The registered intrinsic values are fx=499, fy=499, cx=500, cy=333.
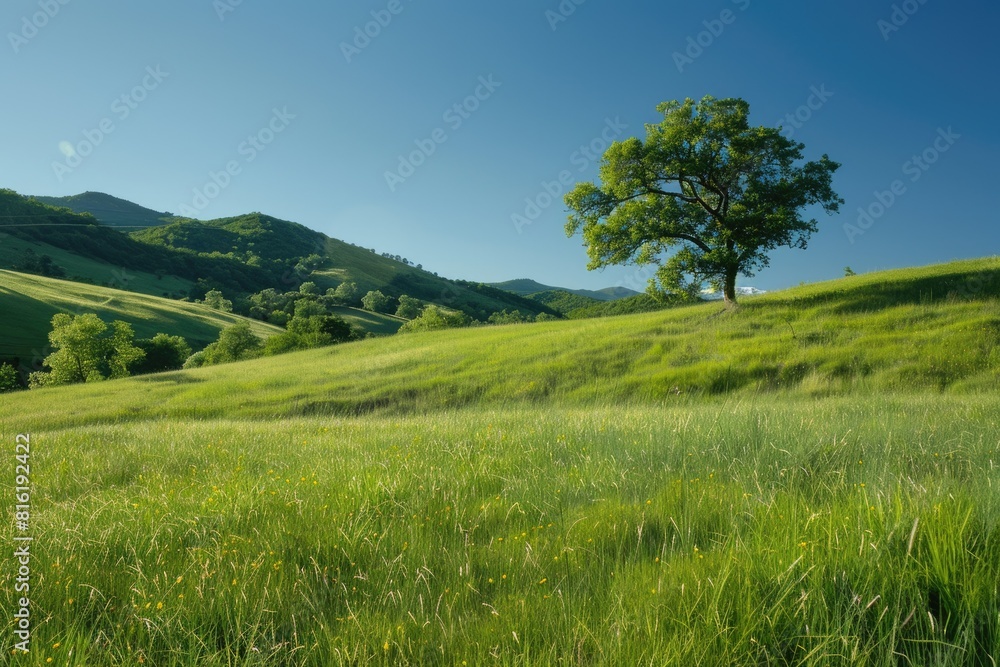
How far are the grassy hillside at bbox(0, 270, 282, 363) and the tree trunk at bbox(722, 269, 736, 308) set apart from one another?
307ft

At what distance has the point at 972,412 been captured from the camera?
664 centimetres

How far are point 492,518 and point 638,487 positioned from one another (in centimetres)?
110

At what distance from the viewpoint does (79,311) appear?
293ft

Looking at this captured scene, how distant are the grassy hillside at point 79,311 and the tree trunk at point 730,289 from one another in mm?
93641

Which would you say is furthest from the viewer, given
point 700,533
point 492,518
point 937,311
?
point 937,311

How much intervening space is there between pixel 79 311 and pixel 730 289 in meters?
108

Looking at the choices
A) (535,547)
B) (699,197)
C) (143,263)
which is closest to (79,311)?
(143,263)

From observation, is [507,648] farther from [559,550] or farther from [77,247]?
[77,247]

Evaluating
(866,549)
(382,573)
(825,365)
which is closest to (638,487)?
(866,549)

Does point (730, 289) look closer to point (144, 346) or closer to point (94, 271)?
point (144, 346)

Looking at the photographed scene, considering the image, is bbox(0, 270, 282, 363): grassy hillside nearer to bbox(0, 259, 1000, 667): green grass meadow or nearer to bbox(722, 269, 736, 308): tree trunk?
bbox(722, 269, 736, 308): tree trunk

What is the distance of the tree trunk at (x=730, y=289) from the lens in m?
26.9

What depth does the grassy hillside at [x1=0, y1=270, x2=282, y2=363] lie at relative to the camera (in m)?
81.8

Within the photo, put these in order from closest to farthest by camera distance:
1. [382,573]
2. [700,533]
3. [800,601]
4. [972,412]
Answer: [800,601], [382,573], [700,533], [972,412]
